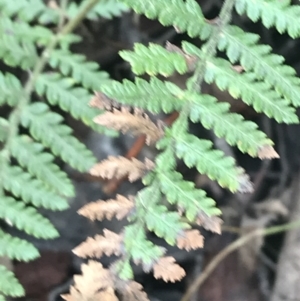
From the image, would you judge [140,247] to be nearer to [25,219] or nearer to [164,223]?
[164,223]

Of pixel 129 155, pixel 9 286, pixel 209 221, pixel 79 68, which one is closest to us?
pixel 209 221

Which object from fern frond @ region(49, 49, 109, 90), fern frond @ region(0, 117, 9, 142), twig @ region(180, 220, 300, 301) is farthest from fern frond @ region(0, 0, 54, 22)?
twig @ region(180, 220, 300, 301)

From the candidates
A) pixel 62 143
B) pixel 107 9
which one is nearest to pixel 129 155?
pixel 62 143

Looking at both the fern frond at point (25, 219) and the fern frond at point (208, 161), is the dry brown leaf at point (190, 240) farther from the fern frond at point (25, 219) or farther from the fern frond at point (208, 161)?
the fern frond at point (25, 219)

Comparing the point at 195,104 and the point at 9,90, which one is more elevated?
the point at 195,104

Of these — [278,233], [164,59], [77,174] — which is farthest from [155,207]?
[278,233]

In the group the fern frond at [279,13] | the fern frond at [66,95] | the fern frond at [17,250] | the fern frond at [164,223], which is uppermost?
the fern frond at [279,13]

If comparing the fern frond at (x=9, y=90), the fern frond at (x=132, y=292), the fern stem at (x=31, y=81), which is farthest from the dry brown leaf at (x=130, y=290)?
the fern frond at (x=9, y=90)
